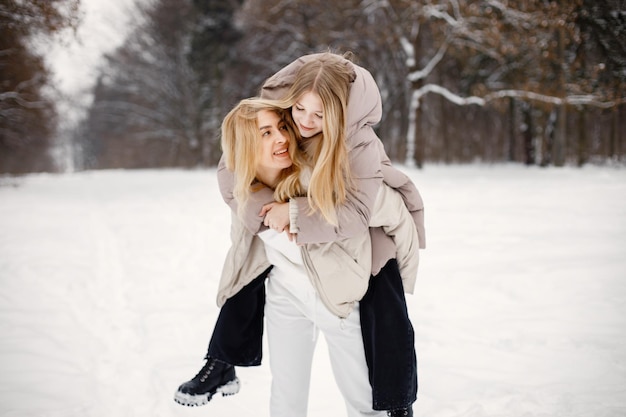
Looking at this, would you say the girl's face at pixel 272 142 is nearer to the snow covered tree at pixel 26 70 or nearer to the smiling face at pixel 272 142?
the smiling face at pixel 272 142

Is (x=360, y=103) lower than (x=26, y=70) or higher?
lower

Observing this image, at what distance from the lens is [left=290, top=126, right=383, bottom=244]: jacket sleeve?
6.00 feet

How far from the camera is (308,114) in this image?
1927 mm

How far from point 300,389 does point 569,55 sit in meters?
8.68

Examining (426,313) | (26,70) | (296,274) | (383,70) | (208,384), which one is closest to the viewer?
(296,274)

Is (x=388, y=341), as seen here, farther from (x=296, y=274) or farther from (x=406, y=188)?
(x=406, y=188)

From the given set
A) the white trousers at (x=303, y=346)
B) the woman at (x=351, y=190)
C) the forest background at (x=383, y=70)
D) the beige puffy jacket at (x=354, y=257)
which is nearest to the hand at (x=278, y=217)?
the woman at (x=351, y=190)

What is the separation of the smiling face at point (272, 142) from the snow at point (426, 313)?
176 cm

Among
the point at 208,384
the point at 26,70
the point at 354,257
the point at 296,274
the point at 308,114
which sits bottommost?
the point at 208,384

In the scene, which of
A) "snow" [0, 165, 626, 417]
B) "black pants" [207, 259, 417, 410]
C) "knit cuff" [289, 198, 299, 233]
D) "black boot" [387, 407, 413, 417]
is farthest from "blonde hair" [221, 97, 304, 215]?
"snow" [0, 165, 626, 417]

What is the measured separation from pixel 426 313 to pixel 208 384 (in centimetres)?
236

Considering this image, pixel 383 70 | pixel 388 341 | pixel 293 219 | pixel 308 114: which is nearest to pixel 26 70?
pixel 383 70

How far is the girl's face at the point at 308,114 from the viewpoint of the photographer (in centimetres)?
190

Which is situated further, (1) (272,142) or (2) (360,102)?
(1) (272,142)
